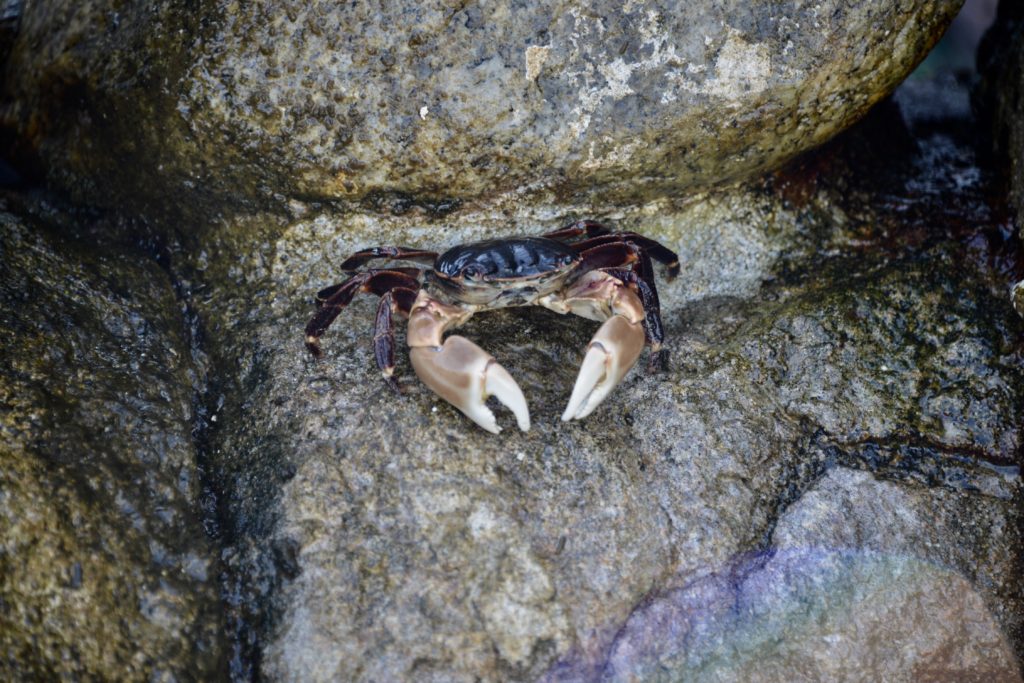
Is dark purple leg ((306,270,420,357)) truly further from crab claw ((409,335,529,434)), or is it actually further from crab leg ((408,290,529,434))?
crab claw ((409,335,529,434))

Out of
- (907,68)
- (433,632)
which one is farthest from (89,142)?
(907,68)

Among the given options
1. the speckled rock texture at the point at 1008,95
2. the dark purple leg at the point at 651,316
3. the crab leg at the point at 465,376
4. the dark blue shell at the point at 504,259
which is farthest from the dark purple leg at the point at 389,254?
the speckled rock texture at the point at 1008,95

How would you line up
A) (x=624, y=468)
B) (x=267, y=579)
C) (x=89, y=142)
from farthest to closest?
(x=89, y=142), (x=624, y=468), (x=267, y=579)

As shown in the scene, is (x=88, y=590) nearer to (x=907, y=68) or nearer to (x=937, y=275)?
(x=937, y=275)

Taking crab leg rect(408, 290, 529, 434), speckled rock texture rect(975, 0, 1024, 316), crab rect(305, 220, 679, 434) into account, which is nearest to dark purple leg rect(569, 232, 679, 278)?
crab rect(305, 220, 679, 434)

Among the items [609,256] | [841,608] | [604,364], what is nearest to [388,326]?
[604,364]

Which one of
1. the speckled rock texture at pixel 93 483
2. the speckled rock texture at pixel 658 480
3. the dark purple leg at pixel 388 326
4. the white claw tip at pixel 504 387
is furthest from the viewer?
the dark purple leg at pixel 388 326

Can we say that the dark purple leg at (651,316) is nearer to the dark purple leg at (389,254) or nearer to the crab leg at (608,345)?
the crab leg at (608,345)
